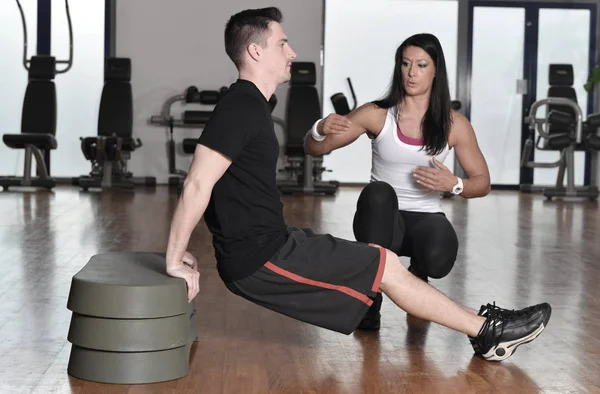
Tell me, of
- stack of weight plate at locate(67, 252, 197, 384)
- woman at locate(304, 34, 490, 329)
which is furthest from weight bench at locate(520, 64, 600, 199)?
stack of weight plate at locate(67, 252, 197, 384)

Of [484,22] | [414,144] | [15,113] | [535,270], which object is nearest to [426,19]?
[484,22]

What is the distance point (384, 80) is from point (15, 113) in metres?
3.54

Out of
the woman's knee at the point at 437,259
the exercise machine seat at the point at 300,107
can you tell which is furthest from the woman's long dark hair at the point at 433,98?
the exercise machine seat at the point at 300,107

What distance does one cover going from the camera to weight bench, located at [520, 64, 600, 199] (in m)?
7.94

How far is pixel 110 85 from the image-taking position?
27.2ft

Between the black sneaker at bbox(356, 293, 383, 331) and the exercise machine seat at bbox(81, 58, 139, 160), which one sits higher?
the exercise machine seat at bbox(81, 58, 139, 160)

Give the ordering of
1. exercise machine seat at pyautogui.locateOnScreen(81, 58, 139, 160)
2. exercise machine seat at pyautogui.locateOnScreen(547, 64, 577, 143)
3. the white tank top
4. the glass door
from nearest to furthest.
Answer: the white tank top
exercise machine seat at pyautogui.locateOnScreen(81, 58, 139, 160)
exercise machine seat at pyautogui.locateOnScreen(547, 64, 577, 143)
the glass door

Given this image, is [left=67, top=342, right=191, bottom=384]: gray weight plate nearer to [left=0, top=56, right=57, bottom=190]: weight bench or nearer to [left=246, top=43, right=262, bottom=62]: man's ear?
[left=246, top=43, right=262, bottom=62]: man's ear

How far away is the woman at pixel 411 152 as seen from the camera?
270cm

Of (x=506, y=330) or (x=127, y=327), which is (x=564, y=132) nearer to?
(x=506, y=330)

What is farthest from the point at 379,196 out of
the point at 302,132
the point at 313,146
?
the point at 302,132

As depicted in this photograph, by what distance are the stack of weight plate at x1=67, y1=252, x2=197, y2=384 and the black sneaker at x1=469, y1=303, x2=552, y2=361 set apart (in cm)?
75

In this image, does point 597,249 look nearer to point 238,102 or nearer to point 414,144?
point 414,144

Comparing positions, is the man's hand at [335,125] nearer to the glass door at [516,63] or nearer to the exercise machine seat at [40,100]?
the exercise machine seat at [40,100]
